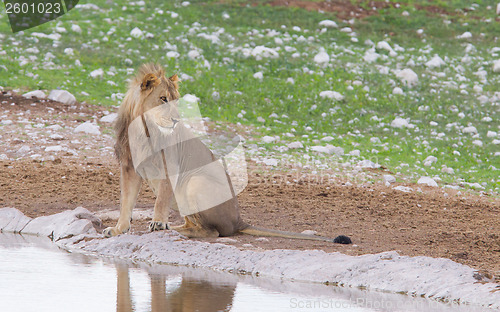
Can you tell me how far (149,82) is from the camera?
26.1 ft

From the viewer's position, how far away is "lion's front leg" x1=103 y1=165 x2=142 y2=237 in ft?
26.8

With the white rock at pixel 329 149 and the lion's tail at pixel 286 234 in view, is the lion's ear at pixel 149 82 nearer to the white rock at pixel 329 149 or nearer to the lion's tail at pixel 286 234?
the lion's tail at pixel 286 234

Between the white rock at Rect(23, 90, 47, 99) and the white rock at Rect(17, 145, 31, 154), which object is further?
the white rock at Rect(23, 90, 47, 99)

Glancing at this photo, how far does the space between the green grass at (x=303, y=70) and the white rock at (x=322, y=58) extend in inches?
6.0

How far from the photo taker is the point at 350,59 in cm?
1858

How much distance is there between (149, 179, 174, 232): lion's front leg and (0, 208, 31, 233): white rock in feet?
6.18

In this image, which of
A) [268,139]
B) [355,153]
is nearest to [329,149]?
[355,153]

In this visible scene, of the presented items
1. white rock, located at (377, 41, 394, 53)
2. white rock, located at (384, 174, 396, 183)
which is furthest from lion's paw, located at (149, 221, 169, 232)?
white rock, located at (377, 41, 394, 53)

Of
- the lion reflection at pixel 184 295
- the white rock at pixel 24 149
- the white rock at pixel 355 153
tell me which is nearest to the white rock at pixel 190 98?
A: the white rock at pixel 355 153

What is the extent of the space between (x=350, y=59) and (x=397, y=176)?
21.5 ft

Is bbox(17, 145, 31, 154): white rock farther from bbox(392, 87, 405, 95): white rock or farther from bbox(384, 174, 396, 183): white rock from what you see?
bbox(392, 87, 405, 95): white rock

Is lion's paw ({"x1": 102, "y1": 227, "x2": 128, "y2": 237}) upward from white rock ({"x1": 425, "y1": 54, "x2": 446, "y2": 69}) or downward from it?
downward

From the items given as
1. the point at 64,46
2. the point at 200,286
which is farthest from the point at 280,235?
the point at 64,46

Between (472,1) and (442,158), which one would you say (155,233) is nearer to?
(442,158)
